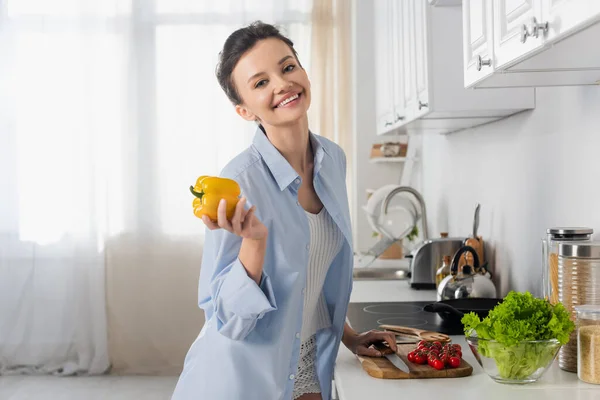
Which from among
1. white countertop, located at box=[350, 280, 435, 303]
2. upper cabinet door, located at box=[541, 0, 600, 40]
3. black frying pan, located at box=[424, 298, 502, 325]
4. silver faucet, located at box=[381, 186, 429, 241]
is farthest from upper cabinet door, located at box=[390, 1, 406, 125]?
upper cabinet door, located at box=[541, 0, 600, 40]

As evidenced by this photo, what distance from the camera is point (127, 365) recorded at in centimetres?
479

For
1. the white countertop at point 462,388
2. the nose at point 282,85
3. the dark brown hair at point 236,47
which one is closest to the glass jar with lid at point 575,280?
the white countertop at point 462,388

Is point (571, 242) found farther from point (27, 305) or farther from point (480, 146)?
point (27, 305)

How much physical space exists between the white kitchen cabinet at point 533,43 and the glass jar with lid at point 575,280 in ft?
1.17

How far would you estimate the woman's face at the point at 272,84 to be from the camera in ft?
4.95

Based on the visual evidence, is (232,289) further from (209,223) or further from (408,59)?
(408,59)

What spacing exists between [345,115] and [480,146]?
205cm

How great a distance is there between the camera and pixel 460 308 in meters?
2.01

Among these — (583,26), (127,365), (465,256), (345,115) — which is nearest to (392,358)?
(583,26)

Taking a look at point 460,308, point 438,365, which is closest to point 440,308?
point 460,308

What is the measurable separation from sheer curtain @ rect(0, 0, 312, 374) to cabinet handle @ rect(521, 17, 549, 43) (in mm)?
3550

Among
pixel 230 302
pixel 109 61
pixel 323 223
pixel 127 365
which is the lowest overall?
pixel 127 365

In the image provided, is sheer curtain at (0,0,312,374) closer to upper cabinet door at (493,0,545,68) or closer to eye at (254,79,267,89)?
eye at (254,79,267,89)

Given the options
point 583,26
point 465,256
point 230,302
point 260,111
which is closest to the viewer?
point 583,26
